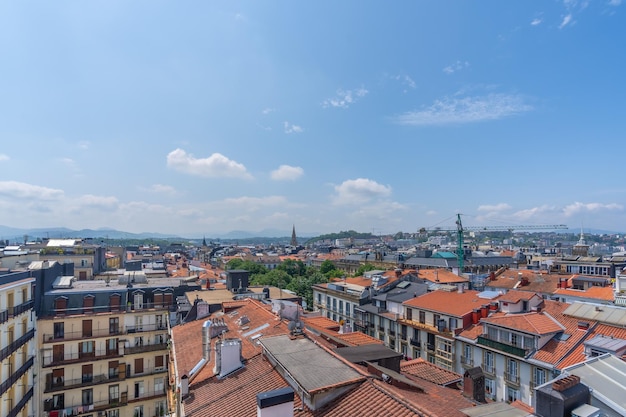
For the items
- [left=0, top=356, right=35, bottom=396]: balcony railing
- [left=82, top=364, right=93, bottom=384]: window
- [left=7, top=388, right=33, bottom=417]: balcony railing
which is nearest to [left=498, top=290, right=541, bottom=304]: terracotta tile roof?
[left=82, top=364, right=93, bottom=384]: window

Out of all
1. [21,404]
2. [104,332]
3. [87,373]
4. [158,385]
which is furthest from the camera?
[158,385]

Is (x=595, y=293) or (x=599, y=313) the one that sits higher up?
(x=599, y=313)

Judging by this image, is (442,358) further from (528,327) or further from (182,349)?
(182,349)

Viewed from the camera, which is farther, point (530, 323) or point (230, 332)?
point (530, 323)

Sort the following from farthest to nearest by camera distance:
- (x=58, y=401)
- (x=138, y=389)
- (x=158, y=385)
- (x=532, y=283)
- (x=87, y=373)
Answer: (x=532, y=283) < (x=158, y=385) < (x=138, y=389) < (x=87, y=373) < (x=58, y=401)

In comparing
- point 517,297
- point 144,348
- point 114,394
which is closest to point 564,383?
point 517,297

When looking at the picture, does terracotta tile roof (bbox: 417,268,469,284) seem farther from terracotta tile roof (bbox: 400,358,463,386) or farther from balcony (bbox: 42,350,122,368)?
balcony (bbox: 42,350,122,368)

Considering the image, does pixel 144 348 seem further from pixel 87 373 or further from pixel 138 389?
pixel 87 373
